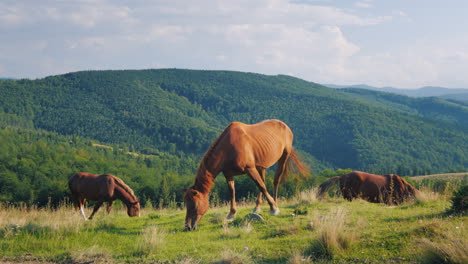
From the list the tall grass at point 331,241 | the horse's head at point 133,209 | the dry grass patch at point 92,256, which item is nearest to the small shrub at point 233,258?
the tall grass at point 331,241

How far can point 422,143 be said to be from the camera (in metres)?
156

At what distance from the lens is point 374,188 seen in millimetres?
11125

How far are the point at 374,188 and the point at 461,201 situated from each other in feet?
13.2

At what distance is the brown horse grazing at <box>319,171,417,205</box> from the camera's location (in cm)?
1079

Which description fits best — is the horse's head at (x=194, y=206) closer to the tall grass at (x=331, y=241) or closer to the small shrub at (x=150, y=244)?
the small shrub at (x=150, y=244)

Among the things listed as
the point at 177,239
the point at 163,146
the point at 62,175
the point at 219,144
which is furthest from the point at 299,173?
the point at 163,146

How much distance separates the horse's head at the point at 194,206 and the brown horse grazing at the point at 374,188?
5.06 meters

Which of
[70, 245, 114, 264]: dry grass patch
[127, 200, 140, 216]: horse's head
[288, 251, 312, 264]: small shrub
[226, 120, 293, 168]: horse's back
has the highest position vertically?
[226, 120, 293, 168]: horse's back

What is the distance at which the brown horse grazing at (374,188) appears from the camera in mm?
10789

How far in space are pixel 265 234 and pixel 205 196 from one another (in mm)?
1699

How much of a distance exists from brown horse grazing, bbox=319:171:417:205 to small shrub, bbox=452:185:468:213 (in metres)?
3.19

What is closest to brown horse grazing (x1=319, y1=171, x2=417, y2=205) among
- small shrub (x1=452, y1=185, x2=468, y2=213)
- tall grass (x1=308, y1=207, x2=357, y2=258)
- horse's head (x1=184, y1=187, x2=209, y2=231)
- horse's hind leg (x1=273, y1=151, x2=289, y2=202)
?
horse's hind leg (x1=273, y1=151, x2=289, y2=202)

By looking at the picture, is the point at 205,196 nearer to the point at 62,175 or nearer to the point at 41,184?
the point at 41,184

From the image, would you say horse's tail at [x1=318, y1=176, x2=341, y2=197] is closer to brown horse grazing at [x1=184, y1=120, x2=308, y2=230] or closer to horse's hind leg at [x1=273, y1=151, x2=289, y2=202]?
horse's hind leg at [x1=273, y1=151, x2=289, y2=202]
